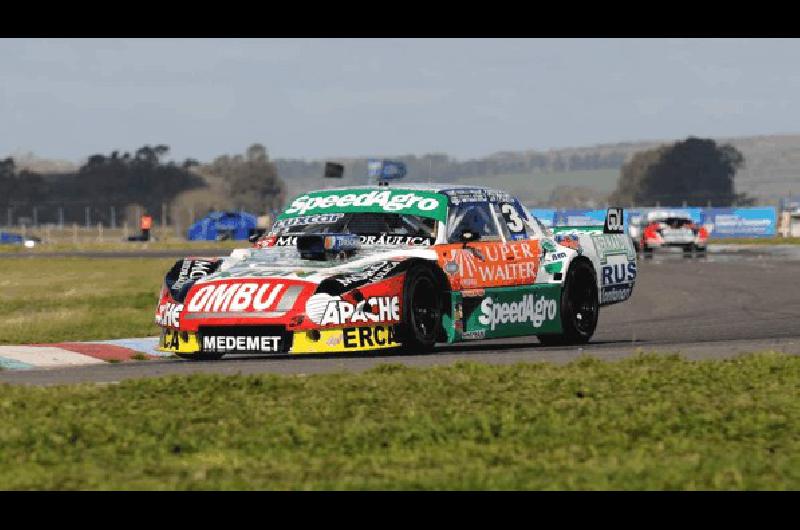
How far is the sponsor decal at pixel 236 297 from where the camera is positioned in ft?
41.8

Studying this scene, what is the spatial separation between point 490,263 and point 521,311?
0.58m

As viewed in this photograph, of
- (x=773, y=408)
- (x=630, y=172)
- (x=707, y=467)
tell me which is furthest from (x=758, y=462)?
(x=630, y=172)

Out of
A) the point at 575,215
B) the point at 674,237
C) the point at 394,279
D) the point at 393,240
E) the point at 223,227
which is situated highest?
the point at 393,240

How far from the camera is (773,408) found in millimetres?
8891

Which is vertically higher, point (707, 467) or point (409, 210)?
point (409, 210)

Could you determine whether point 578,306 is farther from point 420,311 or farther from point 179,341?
point 179,341

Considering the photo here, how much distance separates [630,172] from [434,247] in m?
145

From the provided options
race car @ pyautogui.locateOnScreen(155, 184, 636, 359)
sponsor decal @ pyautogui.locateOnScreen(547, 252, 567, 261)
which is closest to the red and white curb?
race car @ pyautogui.locateOnScreen(155, 184, 636, 359)

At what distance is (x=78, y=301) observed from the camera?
25328 millimetres

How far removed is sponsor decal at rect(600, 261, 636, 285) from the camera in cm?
1582

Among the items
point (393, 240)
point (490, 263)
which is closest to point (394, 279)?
point (393, 240)

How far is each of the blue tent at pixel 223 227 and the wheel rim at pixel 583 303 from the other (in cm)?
6379

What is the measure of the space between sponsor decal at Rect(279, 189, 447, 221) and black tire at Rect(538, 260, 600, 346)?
62.3 inches
